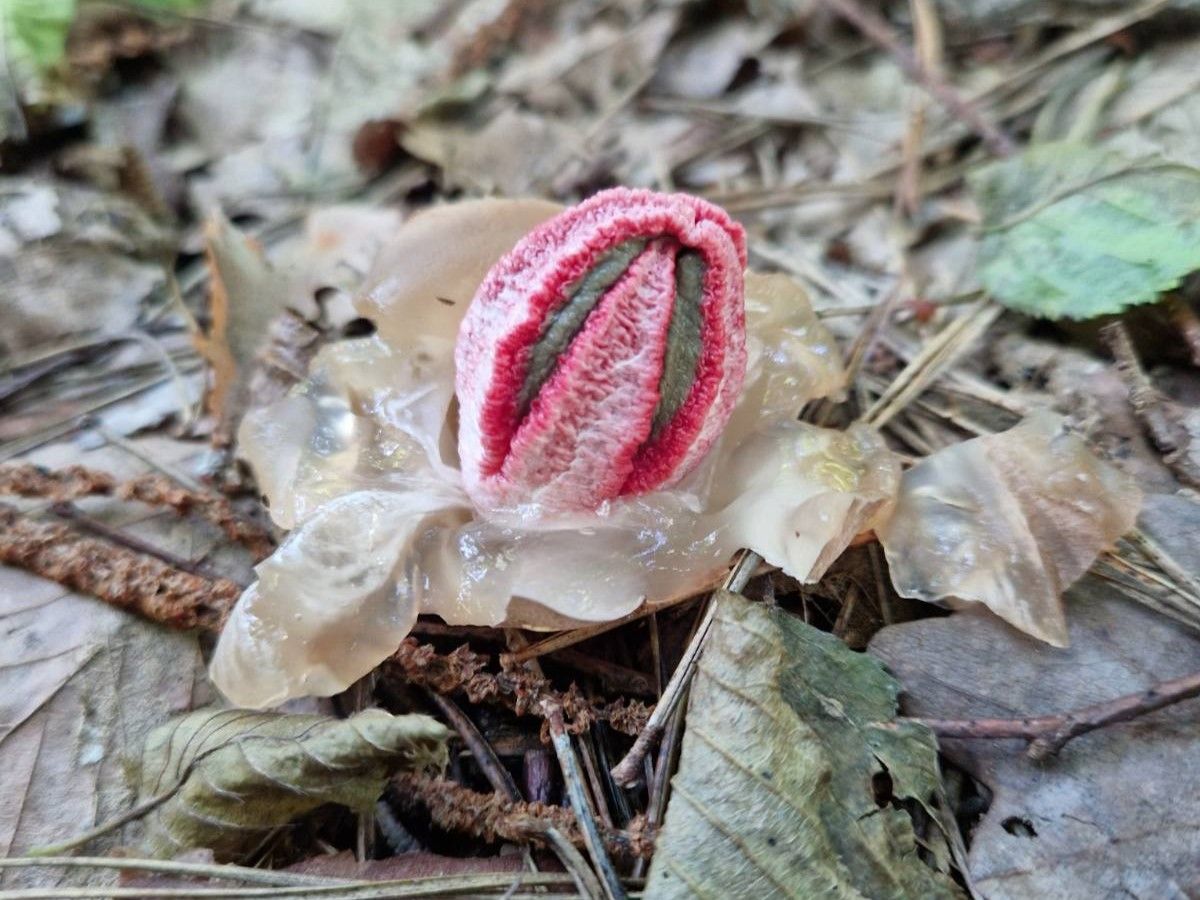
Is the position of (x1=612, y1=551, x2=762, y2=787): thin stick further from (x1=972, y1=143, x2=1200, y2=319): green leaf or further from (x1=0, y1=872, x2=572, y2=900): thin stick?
(x1=972, y1=143, x2=1200, y2=319): green leaf

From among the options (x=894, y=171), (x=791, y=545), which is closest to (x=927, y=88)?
(x=894, y=171)

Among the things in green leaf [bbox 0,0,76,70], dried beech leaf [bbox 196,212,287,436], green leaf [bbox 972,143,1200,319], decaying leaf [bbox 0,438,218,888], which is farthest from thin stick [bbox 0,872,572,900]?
green leaf [bbox 0,0,76,70]

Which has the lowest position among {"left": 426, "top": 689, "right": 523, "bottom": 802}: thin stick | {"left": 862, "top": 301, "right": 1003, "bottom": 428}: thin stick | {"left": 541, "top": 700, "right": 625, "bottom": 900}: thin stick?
{"left": 426, "top": 689, "right": 523, "bottom": 802}: thin stick

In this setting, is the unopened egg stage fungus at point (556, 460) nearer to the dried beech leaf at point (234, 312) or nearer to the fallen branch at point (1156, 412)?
the fallen branch at point (1156, 412)

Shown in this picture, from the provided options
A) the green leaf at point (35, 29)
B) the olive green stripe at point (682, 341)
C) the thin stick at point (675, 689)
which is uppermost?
the olive green stripe at point (682, 341)

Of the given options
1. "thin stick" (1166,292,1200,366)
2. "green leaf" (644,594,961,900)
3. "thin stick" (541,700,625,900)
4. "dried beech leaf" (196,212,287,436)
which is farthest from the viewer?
"dried beech leaf" (196,212,287,436)

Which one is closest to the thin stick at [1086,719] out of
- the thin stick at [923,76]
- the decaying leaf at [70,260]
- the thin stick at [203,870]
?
the thin stick at [203,870]
